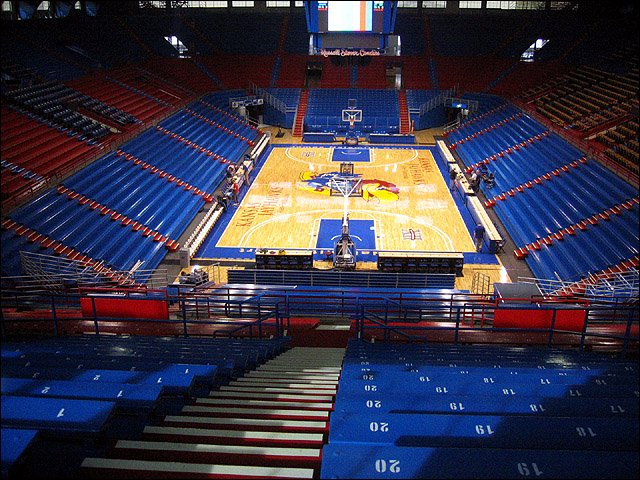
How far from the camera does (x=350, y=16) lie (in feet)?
68.3

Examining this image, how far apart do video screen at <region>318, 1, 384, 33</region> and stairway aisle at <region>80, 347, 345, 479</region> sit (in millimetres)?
18012

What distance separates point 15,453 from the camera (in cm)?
285

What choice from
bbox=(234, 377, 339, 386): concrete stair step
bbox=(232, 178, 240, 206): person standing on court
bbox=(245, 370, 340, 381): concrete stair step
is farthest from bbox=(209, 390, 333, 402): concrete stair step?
bbox=(232, 178, 240, 206): person standing on court

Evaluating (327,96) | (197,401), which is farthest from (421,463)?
(327,96)

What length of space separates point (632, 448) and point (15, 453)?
363 cm

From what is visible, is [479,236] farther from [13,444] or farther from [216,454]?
[13,444]

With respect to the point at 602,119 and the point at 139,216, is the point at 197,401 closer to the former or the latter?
the point at 139,216

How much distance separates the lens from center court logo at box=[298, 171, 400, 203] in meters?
23.8

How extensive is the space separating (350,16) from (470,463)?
2015cm

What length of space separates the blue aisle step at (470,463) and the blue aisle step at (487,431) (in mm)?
443

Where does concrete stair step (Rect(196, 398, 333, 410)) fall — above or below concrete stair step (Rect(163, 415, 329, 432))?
below

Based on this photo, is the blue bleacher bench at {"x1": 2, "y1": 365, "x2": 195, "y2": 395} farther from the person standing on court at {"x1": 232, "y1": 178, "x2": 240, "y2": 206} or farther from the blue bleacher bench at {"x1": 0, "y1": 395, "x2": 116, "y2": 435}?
the person standing on court at {"x1": 232, "y1": 178, "x2": 240, "y2": 206}

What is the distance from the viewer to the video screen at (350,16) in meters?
20.6

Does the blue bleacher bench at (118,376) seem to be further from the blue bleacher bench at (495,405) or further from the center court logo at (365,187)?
the center court logo at (365,187)
